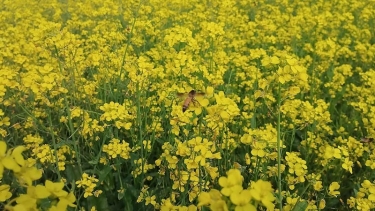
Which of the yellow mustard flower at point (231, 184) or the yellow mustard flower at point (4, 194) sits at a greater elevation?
the yellow mustard flower at point (231, 184)

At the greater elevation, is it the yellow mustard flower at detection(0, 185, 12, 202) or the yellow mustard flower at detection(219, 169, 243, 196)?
the yellow mustard flower at detection(219, 169, 243, 196)

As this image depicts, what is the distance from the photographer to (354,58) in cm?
396

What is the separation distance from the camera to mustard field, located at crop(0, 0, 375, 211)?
5.25 ft

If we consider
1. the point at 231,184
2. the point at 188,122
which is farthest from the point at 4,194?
the point at 188,122

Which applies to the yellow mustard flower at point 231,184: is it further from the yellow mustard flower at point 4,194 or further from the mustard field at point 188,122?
the yellow mustard flower at point 4,194

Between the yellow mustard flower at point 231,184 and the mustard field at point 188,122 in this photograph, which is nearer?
the yellow mustard flower at point 231,184

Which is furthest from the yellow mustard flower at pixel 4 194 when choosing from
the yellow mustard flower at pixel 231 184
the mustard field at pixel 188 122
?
the yellow mustard flower at pixel 231 184

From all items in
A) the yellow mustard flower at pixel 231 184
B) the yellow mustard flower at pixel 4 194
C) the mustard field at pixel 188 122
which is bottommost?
the mustard field at pixel 188 122

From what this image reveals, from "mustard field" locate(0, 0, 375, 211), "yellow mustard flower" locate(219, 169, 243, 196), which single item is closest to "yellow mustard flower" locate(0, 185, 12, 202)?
"mustard field" locate(0, 0, 375, 211)

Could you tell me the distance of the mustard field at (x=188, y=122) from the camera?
160 centimetres

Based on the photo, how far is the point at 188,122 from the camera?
Result: 1.93 meters

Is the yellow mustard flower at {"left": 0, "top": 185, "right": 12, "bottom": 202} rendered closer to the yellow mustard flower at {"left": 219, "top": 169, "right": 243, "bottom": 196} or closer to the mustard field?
the mustard field

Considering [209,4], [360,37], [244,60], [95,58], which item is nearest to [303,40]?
[360,37]

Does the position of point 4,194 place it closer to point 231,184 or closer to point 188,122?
point 231,184
